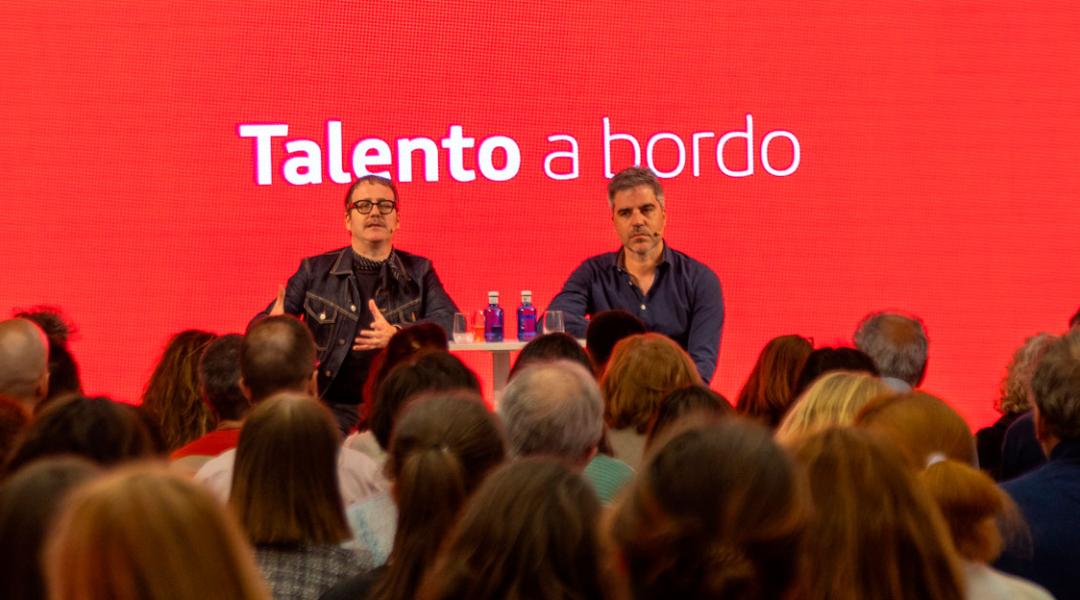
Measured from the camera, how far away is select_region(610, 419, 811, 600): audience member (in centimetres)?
164

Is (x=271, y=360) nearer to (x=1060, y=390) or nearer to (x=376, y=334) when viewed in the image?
(x=376, y=334)

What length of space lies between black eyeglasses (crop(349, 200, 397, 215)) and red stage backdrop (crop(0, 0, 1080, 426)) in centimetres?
144

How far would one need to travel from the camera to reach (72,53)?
672 cm

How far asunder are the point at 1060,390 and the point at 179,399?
2353mm

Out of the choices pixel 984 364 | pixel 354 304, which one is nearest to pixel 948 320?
pixel 984 364

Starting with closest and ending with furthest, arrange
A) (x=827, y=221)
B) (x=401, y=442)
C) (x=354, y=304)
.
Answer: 1. (x=401, y=442)
2. (x=354, y=304)
3. (x=827, y=221)

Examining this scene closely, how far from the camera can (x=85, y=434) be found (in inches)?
98.4

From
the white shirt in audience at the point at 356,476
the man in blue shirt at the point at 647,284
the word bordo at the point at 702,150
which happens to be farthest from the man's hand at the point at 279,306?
the word bordo at the point at 702,150

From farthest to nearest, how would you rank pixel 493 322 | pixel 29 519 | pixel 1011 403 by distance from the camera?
1. pixel 493 322
2. pixel 1011 403
3. pixel 29 519

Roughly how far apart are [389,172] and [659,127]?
134 cm

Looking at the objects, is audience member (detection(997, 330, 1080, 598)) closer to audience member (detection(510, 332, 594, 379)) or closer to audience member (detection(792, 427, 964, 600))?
audience member (detection(792, 427, 964, 600))

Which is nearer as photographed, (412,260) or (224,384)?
(224,384)

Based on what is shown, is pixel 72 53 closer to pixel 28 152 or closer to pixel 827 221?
pixel 28 152

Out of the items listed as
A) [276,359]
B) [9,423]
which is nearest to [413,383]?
[276,359]
